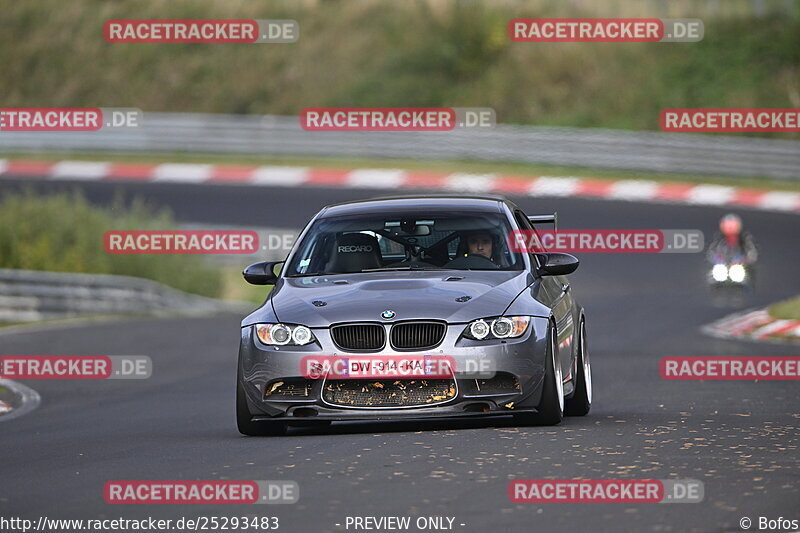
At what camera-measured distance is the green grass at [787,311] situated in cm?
2112

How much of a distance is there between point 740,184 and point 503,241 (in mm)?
28215

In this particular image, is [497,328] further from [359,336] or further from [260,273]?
[260,273]

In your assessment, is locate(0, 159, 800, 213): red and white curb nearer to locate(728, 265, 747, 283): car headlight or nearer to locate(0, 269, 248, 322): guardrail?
locate(728, 265, 747, 283): car headlight

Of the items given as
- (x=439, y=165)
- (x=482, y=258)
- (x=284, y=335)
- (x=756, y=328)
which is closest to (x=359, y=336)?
(x=284, y=335)

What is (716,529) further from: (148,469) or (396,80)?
(396,80)

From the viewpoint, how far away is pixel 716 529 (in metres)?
7.05

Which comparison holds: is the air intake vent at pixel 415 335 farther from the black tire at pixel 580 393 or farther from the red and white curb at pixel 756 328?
the red and white curb at pixel 756 328

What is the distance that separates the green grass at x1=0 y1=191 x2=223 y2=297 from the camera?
28578 millimetres

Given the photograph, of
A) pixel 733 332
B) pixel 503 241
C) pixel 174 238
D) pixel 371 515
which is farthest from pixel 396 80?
pixel 371 515

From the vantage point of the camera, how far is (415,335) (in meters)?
10.3

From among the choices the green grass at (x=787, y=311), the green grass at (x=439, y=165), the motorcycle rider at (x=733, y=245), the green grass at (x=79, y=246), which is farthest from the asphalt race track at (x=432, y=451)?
the green grass at (x=439, y=165)

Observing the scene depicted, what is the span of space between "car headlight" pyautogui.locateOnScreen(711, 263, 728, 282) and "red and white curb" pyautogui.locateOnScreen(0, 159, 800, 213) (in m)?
9.65

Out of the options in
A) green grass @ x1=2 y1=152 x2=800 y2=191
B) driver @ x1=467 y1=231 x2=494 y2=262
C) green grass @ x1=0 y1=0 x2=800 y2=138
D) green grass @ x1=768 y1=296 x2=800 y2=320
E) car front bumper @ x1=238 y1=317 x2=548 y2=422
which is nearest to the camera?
car front bumper @ x1=238 y1=317 x2=548 y2=422

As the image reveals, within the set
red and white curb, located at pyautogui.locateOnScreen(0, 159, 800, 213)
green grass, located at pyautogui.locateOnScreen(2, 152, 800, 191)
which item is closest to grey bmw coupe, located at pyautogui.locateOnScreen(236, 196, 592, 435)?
red and white curb, located at pyautogui.locateOnScreen(0, 159, 800, 213)
